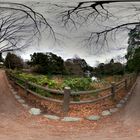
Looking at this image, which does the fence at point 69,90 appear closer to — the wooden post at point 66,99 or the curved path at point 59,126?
the wooden post at point 66,99

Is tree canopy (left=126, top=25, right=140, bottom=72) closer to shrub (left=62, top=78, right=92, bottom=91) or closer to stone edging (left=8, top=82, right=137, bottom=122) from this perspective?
stone edging (left=8, top=82, right=137, bottom=122)

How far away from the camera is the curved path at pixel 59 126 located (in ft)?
21.9

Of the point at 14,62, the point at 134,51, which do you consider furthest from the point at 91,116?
the point at 14,62

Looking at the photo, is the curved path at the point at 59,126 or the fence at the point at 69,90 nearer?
the curved path at the point at 59,126

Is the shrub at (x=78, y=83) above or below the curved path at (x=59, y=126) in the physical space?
above

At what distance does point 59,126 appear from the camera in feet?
22.8

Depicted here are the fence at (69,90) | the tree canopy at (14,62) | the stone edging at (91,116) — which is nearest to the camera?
the tree canopy at (14,62)

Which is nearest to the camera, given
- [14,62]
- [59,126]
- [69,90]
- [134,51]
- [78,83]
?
[14,62]

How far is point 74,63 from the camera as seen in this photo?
662 cm

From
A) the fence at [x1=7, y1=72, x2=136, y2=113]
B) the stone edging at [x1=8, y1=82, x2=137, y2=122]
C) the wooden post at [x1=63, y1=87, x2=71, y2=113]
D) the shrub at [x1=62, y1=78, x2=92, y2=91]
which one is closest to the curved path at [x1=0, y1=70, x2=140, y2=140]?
the stone edging at [x1=8, y1=82, x2=137, y2=122]

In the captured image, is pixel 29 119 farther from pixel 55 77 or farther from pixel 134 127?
pixel 134 127

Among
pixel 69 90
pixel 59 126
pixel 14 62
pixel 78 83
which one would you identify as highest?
pixel 14 62

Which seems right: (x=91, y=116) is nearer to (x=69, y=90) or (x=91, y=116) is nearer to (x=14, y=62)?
(x=69, y=90)

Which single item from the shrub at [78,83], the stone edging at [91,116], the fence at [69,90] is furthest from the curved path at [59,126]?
the shrub at [78,83]
